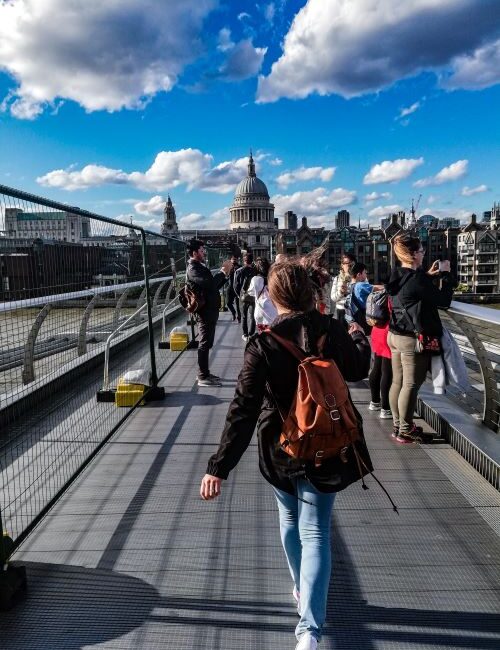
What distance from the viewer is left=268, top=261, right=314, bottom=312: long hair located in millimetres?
2088

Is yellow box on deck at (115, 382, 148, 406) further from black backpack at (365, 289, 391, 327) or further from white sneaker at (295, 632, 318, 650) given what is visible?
white sneaker at (295, 632, 318, 650)

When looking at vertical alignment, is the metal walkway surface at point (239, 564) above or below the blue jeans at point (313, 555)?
below

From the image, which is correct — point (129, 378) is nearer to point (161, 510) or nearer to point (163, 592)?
point (161, 510)

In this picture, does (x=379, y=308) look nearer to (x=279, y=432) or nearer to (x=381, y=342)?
(x=381, y=342)

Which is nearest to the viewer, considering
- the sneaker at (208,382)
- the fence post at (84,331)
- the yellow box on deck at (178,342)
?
the fence post at (84,331)

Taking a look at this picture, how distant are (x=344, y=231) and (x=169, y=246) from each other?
4326 inches

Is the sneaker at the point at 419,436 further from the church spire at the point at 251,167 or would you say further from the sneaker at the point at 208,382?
the church spire at the point at 251,167

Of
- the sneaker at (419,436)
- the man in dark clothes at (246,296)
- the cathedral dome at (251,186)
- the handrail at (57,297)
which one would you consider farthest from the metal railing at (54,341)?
the cathedral dome at (251,186)

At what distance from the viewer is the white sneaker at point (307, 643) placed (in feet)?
6.51

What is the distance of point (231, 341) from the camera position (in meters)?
9.41

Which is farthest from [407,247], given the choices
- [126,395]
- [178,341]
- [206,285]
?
[178,341]

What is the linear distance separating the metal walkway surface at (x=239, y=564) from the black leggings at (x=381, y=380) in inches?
35.0

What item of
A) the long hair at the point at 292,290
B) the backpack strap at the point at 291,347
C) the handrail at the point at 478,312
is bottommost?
the handrail at the point at 478,312

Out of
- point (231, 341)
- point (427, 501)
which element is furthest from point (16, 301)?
point (231, 341)
